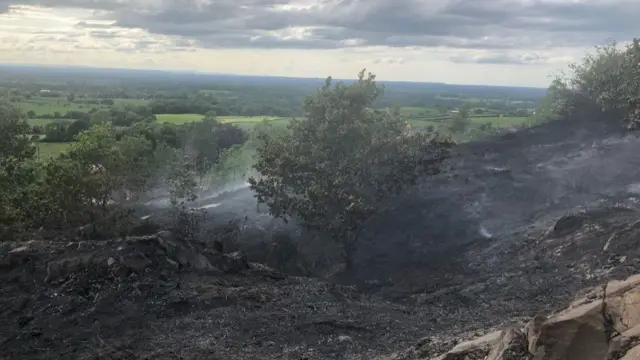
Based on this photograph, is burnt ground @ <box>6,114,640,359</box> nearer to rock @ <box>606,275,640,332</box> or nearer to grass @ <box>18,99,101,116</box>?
rock @ <box>606,275,640,332</box>

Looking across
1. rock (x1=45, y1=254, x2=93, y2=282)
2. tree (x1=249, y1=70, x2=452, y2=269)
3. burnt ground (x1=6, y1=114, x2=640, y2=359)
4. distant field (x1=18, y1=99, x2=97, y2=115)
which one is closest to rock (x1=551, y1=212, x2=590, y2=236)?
burnt ground (x1=6, y1=114, x2=640, y2=359)

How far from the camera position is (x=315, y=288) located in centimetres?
1698

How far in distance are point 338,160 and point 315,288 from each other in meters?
6.65

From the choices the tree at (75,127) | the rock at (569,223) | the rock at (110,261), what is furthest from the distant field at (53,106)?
the rock at (569,223)

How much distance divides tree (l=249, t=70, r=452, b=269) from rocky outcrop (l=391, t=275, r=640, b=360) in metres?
13.2

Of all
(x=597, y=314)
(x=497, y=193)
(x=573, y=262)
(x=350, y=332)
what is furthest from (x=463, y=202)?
(x=597, y=314)

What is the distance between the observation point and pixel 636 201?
2175 centimetres

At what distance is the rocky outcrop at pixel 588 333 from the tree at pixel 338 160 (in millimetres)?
13211

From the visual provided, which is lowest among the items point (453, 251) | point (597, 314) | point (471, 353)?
point (453, 251)

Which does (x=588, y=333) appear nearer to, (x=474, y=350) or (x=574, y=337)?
(x=574, y=337)

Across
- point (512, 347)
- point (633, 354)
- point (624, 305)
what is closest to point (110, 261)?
point (512, 347)

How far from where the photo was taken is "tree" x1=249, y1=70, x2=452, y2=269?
70.2ft

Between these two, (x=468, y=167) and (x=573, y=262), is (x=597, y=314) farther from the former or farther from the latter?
(x=468, y=167)

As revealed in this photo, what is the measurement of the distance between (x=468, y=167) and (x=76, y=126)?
169 ft
